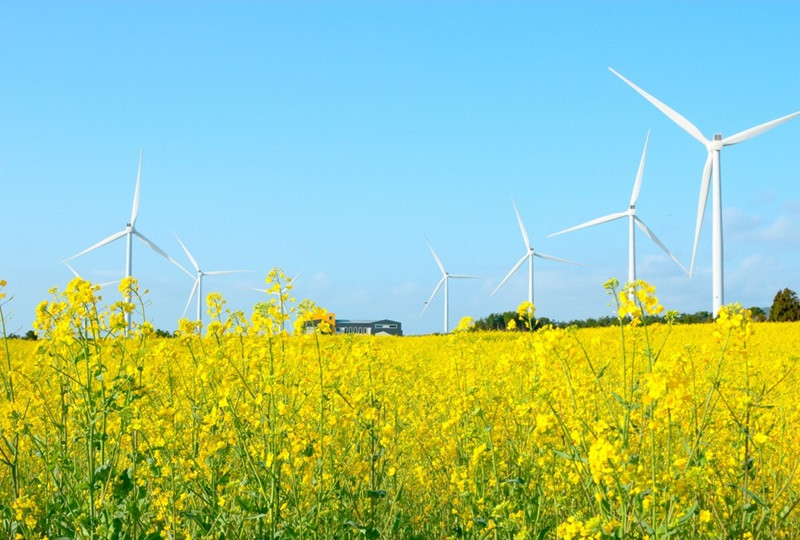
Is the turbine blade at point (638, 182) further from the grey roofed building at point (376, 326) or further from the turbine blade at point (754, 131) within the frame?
the grey roofed building at point (376, 326)

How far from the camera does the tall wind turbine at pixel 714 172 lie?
21.2 metres

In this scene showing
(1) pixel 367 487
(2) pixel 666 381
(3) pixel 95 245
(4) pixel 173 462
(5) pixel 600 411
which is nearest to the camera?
(2) pixel 666 381

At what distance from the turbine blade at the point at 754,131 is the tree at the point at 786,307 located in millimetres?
15512

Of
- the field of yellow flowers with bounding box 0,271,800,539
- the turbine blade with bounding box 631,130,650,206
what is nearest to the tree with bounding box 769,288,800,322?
the turbine blade with bounding box 631,130,650,206

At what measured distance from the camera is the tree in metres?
34.4

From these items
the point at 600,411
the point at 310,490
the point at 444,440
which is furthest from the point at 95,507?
the point at 600,411

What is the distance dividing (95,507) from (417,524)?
2.20 metres

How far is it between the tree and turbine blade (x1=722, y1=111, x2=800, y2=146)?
15512mm

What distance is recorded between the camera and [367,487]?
464 cm

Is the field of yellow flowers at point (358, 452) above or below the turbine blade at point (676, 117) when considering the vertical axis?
below

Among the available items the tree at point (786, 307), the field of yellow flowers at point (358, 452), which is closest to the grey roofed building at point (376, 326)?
the tree at point (786, 307)

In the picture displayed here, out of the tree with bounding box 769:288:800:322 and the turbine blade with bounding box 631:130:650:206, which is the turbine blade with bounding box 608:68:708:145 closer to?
the turbine blade with bounding box 631:130:650:206

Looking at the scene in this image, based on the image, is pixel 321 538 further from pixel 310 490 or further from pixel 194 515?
pixel 194 515

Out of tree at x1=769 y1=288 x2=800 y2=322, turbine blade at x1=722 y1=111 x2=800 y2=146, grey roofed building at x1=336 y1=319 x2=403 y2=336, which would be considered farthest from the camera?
grey roofed building at x1=336 y1=319 x2=403 y2=336
